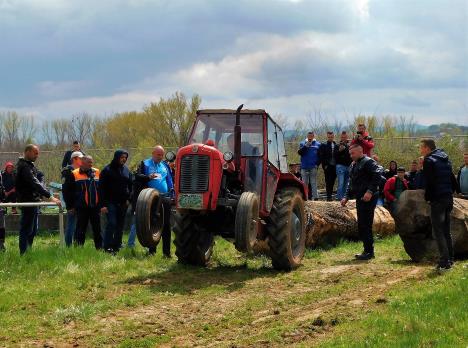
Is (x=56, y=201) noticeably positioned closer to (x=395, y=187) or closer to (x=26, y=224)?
(x=26, y=224)

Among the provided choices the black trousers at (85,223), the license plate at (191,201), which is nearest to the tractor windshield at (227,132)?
the license plate at (191,201)

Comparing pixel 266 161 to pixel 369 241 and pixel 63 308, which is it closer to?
pixel 369 241

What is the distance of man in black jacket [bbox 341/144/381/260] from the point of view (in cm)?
1144

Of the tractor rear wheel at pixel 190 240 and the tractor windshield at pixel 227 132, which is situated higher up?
the tractor windshield at pixel 227 132

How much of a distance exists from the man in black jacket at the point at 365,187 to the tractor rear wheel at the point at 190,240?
8.83ft

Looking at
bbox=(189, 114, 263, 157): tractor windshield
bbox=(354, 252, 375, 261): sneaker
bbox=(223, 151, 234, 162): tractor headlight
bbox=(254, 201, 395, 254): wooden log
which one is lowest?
bbox=(354, 252, 375, 261): sneaker

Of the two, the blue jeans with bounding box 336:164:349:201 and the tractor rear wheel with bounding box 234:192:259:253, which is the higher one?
the blue jeans with bounding box 336:164:349:201

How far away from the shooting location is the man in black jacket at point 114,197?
11.7 m

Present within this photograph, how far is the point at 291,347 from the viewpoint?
19.9 feet

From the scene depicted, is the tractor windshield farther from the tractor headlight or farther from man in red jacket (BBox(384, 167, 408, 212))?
man in red jacket (BBox(384, 167, 408, 212))

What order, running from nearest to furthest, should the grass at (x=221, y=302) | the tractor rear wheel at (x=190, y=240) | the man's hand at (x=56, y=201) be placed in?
1. the grass at (x=221, y=302)
2. the tractor rear wheel at (x=190, y=240)
3. the man's hand at (x=56, y=201)

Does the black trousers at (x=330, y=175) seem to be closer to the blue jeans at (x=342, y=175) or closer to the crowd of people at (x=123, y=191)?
the blue jeans at (x=342, y=175)

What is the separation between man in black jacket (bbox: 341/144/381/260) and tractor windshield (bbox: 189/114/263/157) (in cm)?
202

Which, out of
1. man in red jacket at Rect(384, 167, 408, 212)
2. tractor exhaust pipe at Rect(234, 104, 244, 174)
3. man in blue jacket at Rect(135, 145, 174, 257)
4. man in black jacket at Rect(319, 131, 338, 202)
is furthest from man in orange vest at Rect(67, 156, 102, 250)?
man in red jacket at Rect(384, 167, 408, 212)
